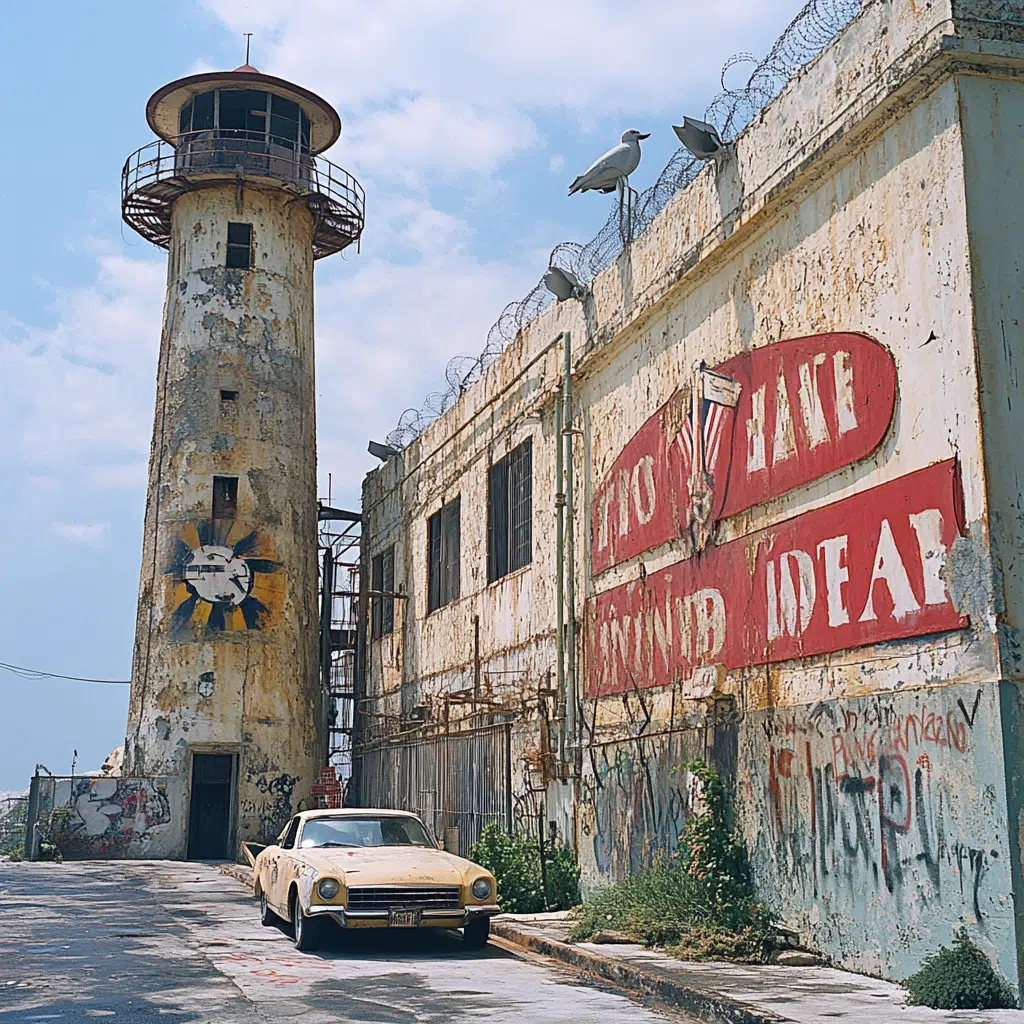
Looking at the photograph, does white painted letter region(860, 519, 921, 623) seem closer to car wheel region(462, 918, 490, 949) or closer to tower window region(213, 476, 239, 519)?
car wheel region(462, 918, 490, 949)

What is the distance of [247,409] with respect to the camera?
25922mm

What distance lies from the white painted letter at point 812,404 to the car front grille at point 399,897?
16.8ft

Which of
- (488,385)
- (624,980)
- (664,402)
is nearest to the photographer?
(624,980)

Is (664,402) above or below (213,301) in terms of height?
below

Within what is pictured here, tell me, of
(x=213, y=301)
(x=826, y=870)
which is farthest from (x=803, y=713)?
(x=213, y=301)

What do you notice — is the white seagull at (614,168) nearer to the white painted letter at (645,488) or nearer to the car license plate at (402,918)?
the white painted letter at (645,488)

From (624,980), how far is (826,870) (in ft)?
5.99

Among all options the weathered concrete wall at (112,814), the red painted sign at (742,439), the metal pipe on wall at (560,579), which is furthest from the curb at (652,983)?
the weathered concrete wall at (112,814)

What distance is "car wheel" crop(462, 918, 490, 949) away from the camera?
450 inches

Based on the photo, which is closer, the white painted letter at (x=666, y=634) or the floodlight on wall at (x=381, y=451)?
the white painted letter at (x=666, y=634)

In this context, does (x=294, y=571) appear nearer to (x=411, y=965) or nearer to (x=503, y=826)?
(x=503, y=826)

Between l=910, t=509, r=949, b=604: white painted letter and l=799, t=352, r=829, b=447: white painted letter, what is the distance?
63.2 inches

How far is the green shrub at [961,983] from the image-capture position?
7887mm

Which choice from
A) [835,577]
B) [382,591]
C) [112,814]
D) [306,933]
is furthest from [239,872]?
[835,577]
